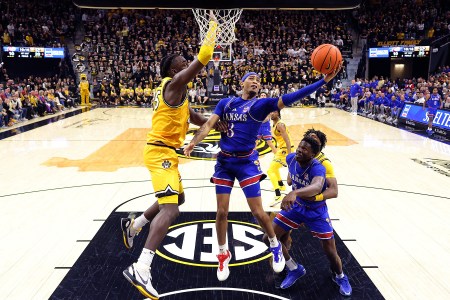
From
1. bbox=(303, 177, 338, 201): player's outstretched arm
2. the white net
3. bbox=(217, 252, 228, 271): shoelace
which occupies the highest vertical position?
the white net

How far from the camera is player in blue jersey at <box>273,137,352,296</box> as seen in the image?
3.52 m

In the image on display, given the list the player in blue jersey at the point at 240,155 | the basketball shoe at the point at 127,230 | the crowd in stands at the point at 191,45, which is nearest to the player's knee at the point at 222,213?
the player in blue jersey at the point at 240,155

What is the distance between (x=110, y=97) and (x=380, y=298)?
21723 millimetres

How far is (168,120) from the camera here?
3.69 metres

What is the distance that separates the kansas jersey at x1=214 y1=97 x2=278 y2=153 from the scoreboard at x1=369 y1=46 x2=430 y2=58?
23.0 meters

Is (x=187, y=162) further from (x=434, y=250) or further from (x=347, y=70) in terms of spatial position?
(x=347, y=70)

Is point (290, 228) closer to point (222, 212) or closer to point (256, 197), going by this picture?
point (256, 197)

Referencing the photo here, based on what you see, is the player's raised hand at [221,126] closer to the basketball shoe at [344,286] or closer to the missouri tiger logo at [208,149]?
the basketball shoe at [344,286]

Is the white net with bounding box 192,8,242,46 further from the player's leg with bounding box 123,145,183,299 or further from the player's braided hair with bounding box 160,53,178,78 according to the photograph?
the player's leg with bounding box 123,145,183,299

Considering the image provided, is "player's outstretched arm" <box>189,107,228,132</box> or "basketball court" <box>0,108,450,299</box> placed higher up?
"player's outstretched arm" <box>189,107,228,132</box>

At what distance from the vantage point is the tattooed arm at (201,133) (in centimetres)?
367

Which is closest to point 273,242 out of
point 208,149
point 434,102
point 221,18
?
point 208,149

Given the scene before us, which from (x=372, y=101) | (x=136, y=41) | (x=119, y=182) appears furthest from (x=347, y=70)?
(x=119, y=182)

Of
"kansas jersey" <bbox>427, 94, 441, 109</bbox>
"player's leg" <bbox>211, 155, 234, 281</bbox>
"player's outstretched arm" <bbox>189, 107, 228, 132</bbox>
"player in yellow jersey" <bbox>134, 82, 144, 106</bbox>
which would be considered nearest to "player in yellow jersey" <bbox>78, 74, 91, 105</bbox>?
"player in yellow jersey" <bbox>134, 82, 144, 106</bbox>
